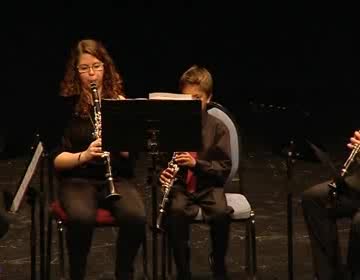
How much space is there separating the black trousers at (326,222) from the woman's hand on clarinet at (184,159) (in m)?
0.67

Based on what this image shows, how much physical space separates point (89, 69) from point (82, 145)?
406 mm

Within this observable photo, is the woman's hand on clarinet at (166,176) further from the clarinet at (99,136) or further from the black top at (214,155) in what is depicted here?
the clarinet at (99,136)

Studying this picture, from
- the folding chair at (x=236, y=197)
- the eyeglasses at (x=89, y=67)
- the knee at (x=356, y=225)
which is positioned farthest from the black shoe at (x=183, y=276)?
the eyeglasses at (x=89, y=67)

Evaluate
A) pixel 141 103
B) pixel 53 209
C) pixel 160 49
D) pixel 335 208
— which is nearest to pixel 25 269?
pixel 53 209

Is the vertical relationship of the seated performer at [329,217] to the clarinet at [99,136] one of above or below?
below

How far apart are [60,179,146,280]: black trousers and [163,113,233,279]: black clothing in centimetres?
21

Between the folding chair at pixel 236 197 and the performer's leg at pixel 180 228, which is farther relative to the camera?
the folding chair at pixel 236 197

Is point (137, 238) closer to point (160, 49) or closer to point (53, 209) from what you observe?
point (53, 209)

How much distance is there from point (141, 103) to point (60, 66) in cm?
853

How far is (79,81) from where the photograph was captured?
4.63 m

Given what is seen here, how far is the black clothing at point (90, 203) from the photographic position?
4.34 meters

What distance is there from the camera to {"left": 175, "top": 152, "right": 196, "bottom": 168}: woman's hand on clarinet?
4434 mm

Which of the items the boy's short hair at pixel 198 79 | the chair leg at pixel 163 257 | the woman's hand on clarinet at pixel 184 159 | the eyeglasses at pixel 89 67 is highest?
the eyeglasses at pixel 89 67

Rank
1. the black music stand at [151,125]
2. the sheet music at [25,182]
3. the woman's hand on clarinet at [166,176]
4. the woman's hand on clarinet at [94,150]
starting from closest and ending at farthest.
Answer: the sheet music at [25,182], the black music stand at [151,125], the woman's hand on clarinet at [94,150], the woman's hand on clarinet at [166,176]
